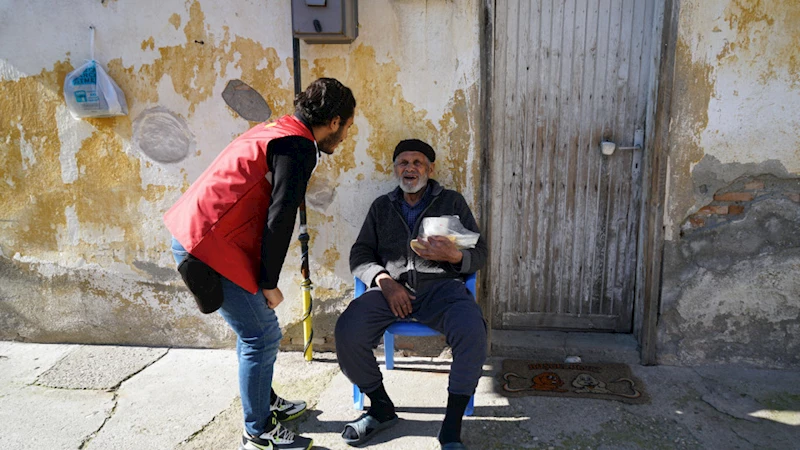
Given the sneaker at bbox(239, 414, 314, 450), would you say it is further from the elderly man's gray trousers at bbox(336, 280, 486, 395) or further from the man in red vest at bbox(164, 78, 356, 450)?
the elderly man's gray trousers at bbox(336, 280, 486, 395)

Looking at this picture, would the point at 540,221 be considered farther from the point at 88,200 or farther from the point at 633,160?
the point at 88,200

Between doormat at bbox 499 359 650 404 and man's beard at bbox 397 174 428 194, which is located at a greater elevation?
man's beard at bbox 397 174 428 194

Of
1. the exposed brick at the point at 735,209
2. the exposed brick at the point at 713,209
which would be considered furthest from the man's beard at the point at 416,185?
the exposed brick at the point at 735,209

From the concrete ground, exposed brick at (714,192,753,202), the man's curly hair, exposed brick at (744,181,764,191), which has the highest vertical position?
the man's curly hair

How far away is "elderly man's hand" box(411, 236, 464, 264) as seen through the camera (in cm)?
291

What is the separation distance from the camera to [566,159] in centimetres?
361

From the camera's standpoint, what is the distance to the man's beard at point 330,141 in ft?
8.48

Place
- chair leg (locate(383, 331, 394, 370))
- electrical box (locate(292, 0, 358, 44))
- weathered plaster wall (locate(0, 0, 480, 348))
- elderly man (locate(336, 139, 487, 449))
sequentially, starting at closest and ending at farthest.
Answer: elderly man (locate(336, 139, 487, 449)), electrical box (locate(292, 0, 358, 44)), chair leg (locate(383, 331, 394, 370)), weathered plaster wall (locate(0, 0, 480, 348))

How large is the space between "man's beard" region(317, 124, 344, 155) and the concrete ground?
4.65 ft

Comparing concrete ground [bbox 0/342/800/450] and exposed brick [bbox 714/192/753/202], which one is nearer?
concrete ground [bbox 0/342/800/450]

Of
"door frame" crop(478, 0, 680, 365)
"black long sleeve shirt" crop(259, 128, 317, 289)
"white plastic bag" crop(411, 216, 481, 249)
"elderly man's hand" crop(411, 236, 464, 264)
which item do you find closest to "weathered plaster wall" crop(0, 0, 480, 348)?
"door frame" crop(478, 0, 680, 365)

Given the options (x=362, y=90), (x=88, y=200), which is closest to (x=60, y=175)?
(x=88, y=200)

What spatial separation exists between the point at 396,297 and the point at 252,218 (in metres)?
0.88

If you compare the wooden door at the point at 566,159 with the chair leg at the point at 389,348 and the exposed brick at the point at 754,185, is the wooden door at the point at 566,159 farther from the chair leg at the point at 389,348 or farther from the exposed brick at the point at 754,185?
the chair leg at the point at 389,348
